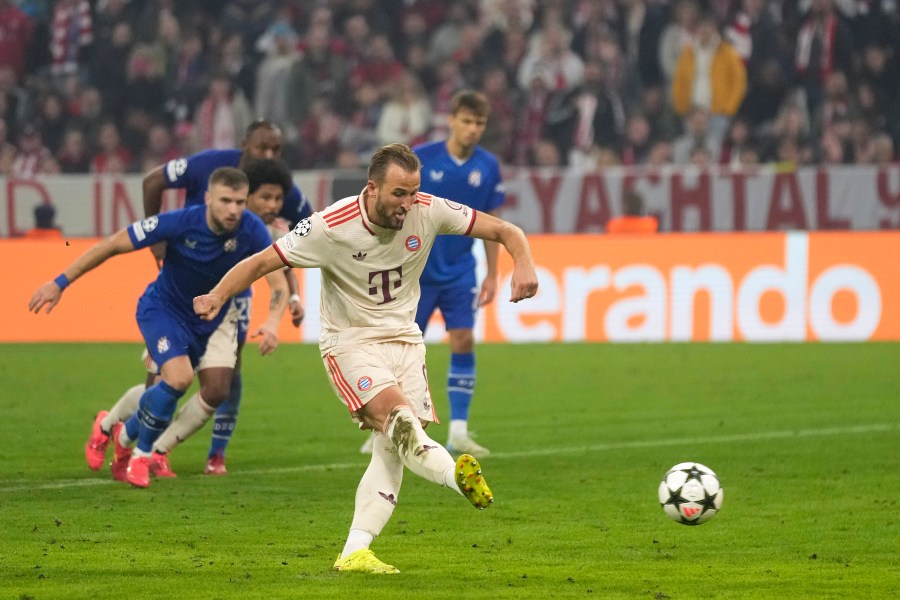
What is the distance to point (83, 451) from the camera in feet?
31.8

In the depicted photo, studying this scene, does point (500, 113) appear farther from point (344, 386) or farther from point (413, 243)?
point (344, 386)

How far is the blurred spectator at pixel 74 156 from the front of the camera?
19.6 meters

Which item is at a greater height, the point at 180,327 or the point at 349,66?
the point at 349,66

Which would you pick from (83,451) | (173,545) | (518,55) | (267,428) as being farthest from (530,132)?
(173,545)

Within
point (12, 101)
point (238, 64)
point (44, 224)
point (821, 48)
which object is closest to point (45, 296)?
point (44, 224)

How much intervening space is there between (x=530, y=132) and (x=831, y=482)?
11310 millimetres

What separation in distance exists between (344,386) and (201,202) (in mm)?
3318

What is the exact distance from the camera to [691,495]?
6543mm

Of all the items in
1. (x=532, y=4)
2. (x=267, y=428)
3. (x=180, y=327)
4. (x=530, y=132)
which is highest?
(x=532, y=4)

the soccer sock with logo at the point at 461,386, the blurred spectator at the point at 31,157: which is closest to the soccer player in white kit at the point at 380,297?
the soccer sock with logo at the point at 461,386

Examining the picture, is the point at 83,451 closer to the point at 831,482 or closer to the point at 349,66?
the point at 831,482

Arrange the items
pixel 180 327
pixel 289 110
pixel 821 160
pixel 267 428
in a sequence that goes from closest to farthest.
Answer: pixel 180 327, pixel 267 428, pixel 821 160, pixel 289 110

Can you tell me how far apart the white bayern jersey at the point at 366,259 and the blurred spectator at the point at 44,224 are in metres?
11.0

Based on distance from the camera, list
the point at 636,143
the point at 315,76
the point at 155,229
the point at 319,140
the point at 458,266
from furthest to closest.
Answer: the point at 315,76, the point at 319,140, the point at 636,143, the point at 458,266, the point at 155,229
